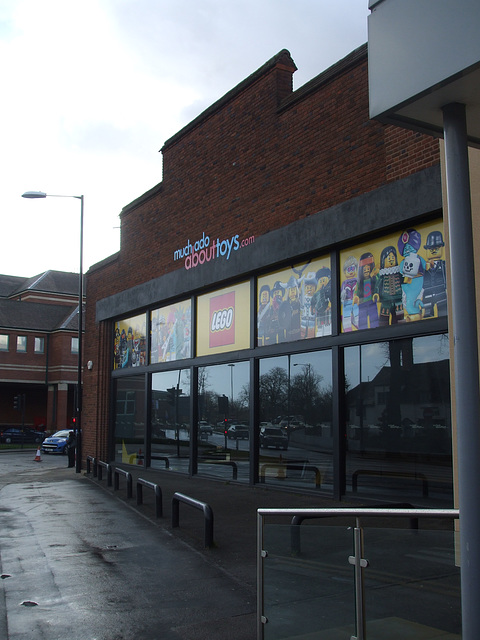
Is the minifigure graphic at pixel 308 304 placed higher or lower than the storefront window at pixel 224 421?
higher

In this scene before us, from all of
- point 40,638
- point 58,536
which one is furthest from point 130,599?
point 58,536

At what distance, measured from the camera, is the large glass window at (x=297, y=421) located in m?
12.3

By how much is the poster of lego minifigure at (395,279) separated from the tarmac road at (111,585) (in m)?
5.06

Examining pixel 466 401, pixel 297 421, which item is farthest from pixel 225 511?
pixel 466 401

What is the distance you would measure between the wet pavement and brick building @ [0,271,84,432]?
44.1 m

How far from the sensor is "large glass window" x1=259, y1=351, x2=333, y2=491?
12336mm

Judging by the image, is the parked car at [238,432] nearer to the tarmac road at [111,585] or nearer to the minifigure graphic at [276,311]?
the minifigure graphic at [276,311]

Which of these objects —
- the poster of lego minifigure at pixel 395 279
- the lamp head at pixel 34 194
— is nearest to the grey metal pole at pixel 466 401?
the poster of lego minifigure at pixel 395 279

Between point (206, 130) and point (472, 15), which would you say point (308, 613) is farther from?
point (206, 130)

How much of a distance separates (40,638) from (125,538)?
4094mm

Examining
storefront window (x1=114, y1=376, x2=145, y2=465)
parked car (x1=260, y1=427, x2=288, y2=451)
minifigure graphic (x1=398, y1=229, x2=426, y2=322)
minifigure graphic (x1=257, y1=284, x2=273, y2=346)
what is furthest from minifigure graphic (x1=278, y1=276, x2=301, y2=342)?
storefront window (x1=114, y1=376, x2=145, y2=465)

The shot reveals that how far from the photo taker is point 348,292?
12102 millimetres

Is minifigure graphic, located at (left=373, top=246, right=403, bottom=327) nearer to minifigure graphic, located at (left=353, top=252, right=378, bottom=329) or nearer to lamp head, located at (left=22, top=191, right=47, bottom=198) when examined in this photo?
minifigure graphic, located at (left=353, top=252, right=378, bottom=329)

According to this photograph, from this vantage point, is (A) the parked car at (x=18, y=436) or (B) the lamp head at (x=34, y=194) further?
(A) the parked car at (x=18, y=436)
